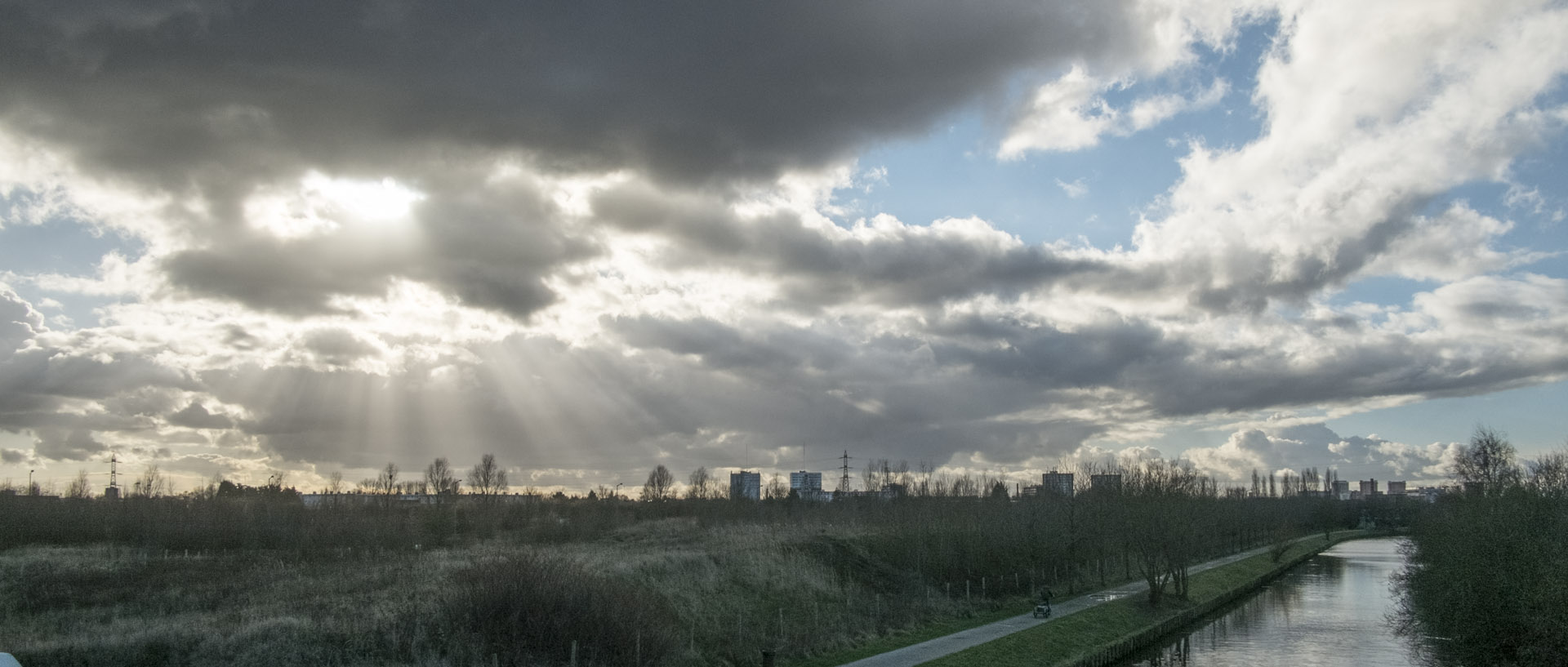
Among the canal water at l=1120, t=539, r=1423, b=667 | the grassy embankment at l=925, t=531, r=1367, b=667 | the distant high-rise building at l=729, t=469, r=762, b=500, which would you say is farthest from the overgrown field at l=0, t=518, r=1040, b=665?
the distant high-rise building at l=729, t=469, r=762, b=500

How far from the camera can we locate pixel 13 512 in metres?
68.8

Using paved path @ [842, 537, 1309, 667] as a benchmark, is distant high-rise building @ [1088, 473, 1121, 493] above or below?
above

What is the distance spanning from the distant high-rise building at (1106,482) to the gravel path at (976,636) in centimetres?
638

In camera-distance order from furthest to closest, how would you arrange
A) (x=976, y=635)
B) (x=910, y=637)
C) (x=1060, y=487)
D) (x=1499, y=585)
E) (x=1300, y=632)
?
(x=1060, y=487)
(x=1300, y=632)
(x=976, y=635)
(x=910, y=637)
(x=1499, y=585)

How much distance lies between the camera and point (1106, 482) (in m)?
68.2

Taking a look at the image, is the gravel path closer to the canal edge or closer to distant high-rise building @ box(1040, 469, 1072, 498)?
the canal edge

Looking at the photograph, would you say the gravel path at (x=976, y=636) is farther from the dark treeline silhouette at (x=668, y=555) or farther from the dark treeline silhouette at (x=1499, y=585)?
the dark treeline silhouette at (x=1499, y=585)

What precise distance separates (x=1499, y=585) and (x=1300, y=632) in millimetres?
20801

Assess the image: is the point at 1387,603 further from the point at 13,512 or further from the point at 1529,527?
the point at 13,512

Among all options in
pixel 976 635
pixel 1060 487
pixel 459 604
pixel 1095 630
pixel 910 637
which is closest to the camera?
pixel 459 604

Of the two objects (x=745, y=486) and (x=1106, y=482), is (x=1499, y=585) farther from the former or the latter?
(x=745, y=486)

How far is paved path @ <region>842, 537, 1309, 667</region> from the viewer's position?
109ft

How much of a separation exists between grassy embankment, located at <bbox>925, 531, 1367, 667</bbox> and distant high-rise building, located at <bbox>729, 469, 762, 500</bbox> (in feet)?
247

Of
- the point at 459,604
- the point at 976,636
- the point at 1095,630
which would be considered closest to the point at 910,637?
the point at 976,636
